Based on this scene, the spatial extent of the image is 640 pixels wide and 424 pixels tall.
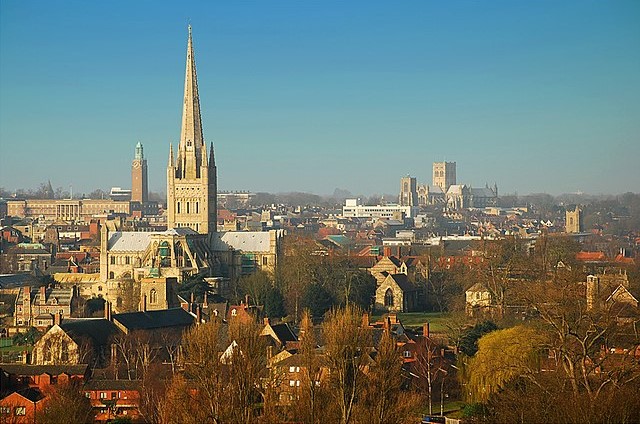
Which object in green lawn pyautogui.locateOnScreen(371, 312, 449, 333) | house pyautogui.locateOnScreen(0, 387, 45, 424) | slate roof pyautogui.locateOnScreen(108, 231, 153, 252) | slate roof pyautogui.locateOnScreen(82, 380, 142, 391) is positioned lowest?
green lawn pyautogui.locateOnScreen(371, 312, 449, 333)

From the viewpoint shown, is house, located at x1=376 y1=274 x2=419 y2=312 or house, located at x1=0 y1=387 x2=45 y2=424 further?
house, located at x1=376 y1=274 x2=419 y2=312

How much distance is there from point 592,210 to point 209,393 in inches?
5917

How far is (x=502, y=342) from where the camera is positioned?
4697cm

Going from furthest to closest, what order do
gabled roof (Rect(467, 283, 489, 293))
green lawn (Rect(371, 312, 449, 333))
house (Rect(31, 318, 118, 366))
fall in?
gabled roof (Rect(467, 283, 489, 293)) → green lawn (Rect(371, 312, 449, 333)) → house (Rect(31, 318, 118, 366))

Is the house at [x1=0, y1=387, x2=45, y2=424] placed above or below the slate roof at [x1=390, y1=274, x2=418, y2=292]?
below

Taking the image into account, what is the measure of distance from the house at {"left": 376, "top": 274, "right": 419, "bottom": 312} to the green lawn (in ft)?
5.81

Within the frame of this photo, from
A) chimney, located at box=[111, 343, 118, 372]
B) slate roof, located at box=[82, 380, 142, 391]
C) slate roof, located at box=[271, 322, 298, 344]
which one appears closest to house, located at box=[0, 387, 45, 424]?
slate roof, located at box=[82, 380, 142, 391]

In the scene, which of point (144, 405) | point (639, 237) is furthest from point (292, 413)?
point (639, 237)

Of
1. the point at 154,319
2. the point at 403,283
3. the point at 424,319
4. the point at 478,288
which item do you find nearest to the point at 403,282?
the point at 403,283

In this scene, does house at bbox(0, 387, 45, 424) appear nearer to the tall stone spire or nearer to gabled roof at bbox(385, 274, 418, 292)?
gabled roof at bbox(385, 274, 418, 292)

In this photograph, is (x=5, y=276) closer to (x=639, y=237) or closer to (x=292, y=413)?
(x=292, y=413)

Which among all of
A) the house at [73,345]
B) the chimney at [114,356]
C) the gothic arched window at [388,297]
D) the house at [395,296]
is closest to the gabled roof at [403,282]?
the house at [395,296]

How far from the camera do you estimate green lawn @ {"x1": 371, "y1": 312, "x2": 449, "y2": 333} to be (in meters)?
63.4

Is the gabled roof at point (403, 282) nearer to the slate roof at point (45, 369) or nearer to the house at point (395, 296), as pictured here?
the house at point (395, 296)
